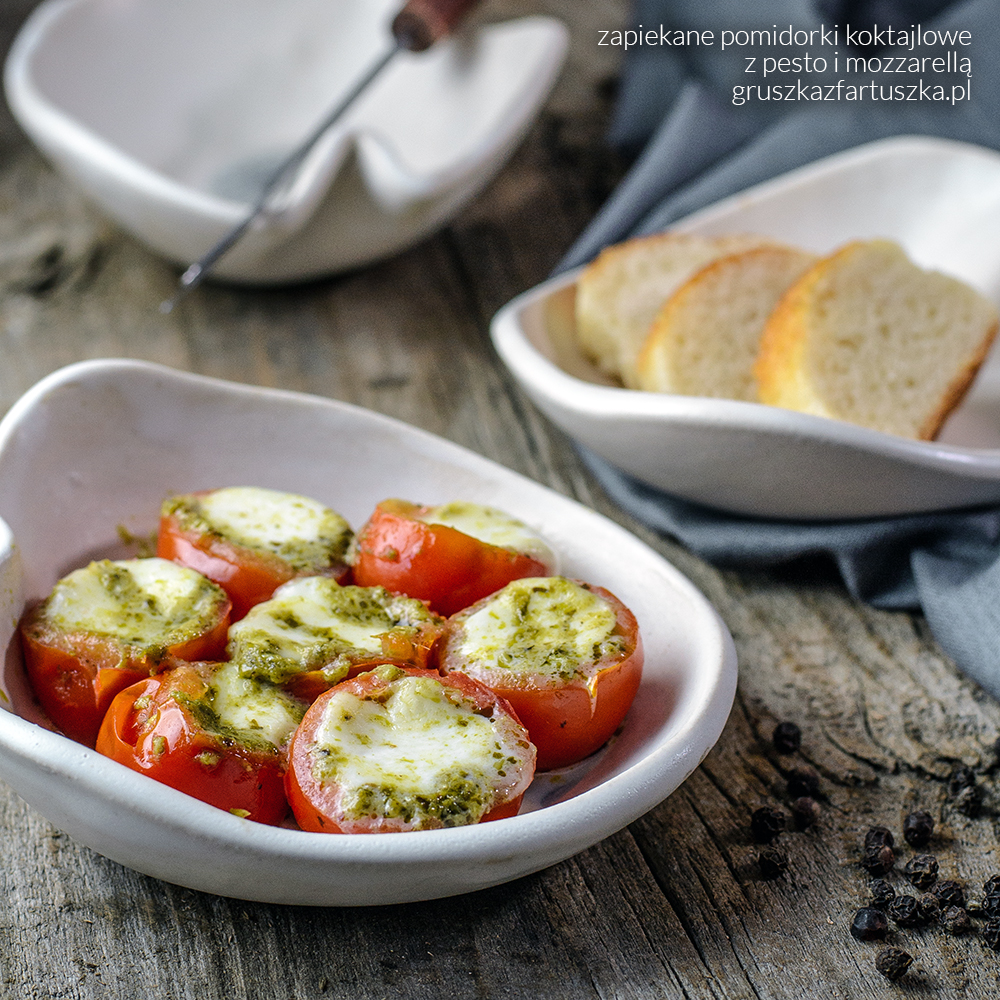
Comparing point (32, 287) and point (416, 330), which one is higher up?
point (32, 287)

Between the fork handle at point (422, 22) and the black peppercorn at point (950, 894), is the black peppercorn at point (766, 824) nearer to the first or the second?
the black peppercorn at point (950, 894)

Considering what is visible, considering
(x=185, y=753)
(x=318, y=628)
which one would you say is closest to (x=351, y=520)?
(x=318, y=628)

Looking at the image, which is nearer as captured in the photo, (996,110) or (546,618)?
(546,618)

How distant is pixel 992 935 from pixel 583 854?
0.43m

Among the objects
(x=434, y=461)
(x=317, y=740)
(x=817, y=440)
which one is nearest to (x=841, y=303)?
(x=817, y=440)

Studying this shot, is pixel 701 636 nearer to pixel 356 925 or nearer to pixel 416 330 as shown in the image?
pixel 356 925

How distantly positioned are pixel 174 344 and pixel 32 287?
423 millimetres

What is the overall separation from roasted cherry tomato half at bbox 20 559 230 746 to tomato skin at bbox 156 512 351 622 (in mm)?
26

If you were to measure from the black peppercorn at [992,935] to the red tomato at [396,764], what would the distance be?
52cm

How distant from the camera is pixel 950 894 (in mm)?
1172

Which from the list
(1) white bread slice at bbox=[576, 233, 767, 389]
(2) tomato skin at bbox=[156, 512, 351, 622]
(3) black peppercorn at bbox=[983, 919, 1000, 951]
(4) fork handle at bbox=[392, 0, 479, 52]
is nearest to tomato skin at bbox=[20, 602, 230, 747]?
(2) tomato skin at bbox=[156, 512, 351, 622]

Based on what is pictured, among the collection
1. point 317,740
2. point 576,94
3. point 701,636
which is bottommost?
point 576,94

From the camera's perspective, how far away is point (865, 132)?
94.7 inches

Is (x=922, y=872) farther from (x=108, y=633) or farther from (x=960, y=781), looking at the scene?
(x=108, y=633)
